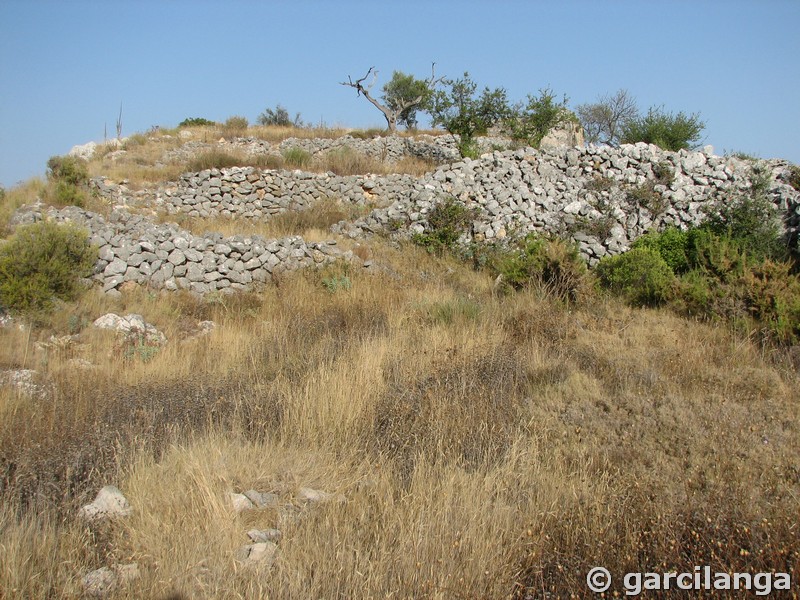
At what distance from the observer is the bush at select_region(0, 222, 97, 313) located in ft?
26.7

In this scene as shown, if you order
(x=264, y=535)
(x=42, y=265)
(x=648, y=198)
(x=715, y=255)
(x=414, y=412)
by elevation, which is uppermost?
(x=648, y=198)

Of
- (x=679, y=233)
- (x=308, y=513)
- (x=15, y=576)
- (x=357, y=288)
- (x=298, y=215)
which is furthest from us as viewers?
(x=298, y=215)

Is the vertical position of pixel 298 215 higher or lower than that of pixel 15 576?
higher

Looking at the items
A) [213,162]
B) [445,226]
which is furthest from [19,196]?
[445,226]

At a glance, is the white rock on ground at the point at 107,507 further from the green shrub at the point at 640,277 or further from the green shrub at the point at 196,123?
the green shrub at the point at 196,123

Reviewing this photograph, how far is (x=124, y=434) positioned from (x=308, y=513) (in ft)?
6.21

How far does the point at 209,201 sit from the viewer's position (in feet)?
53.7

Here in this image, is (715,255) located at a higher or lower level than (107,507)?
higher

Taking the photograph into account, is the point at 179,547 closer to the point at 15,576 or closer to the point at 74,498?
the point at 15,576

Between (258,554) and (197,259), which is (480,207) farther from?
(258,554)

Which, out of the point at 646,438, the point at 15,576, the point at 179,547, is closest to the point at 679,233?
the point at 646,438

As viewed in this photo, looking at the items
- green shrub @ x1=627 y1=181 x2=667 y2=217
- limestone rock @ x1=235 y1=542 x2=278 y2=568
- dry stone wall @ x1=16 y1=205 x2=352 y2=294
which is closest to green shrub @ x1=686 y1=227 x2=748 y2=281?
green shrub @ x1=627 y1=181 x2=667 y2=217

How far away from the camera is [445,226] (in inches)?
485

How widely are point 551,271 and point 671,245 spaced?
8.73 ft
